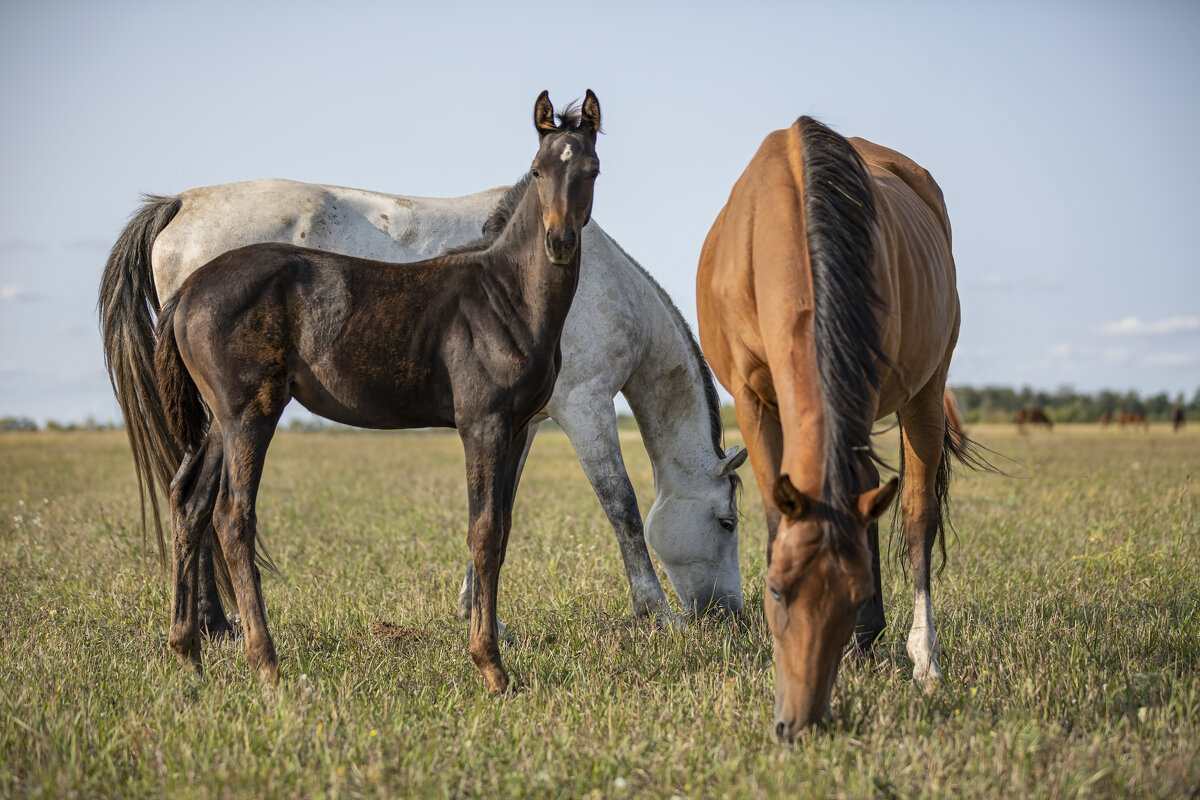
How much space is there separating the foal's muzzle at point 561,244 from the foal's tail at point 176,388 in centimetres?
166

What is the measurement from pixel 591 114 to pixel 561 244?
700 millimetres

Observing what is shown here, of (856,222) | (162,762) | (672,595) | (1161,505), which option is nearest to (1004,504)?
(1161,505)

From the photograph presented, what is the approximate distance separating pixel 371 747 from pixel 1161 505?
840cm

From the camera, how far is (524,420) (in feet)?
13.7

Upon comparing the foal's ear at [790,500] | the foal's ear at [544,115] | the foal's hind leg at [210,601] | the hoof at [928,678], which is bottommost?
the foal's hind leg at [210,601]

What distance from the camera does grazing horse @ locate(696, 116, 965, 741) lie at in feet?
9.31

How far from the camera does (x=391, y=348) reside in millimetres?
3945

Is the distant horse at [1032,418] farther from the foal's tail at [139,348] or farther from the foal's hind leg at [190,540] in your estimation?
the foal's hind leg at [190,540]

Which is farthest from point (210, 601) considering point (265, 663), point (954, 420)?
point (954, 420)

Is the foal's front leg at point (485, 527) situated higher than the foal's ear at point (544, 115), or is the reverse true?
the foal's ear at point (544, 115)

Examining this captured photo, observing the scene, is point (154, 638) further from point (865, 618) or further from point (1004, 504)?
point (1004, 504)

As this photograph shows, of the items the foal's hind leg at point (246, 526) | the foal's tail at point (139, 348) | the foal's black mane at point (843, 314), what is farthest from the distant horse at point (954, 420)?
the foal's tail at point (139, 348)

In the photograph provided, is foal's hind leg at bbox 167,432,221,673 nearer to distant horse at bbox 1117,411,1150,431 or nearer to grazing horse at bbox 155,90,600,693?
grazing horse at bbox 155,90,600,693

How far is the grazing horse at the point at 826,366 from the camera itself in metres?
2.84
